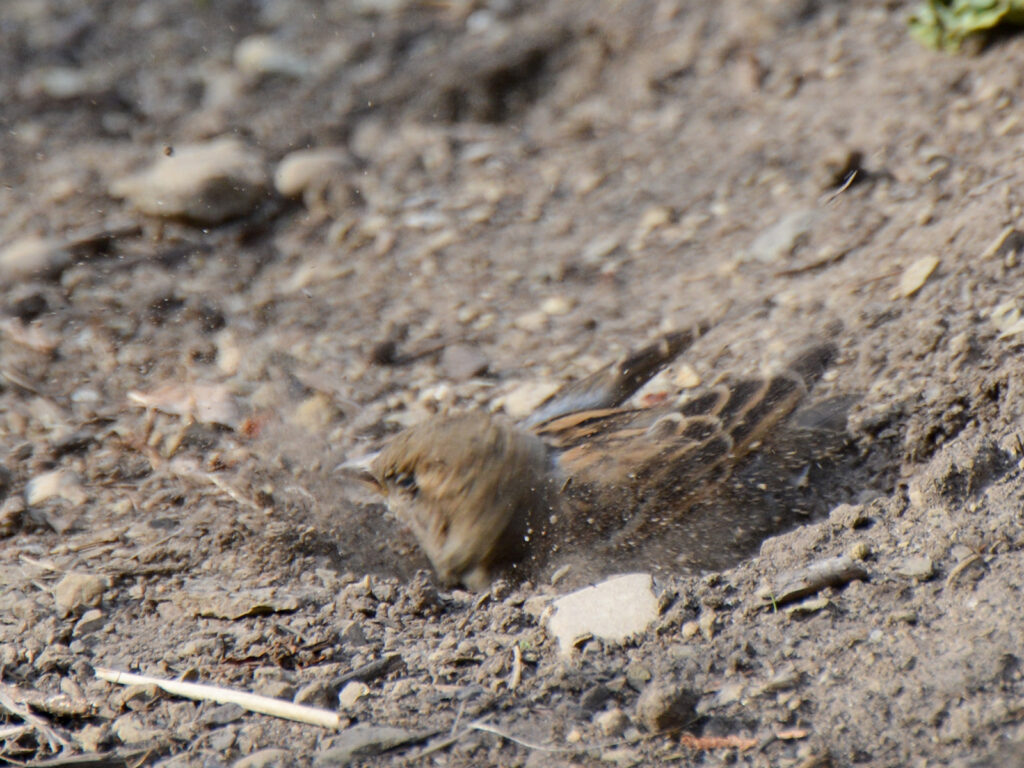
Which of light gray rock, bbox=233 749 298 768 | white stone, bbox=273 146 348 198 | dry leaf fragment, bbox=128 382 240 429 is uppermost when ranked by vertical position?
white stone, bbox=273 146 348 198

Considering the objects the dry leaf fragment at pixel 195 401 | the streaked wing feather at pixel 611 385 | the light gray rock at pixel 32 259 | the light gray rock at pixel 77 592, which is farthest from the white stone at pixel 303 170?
the light gray rock at pixel 77 592

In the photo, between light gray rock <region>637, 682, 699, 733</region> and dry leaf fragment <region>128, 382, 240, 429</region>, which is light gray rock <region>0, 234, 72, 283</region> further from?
light gray rock <region>637, 682, 699, 733</region>

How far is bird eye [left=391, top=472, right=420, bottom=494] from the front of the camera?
2.70m

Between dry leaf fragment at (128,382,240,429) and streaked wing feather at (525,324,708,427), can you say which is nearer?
streaked wing feather at (525,324,708,427)

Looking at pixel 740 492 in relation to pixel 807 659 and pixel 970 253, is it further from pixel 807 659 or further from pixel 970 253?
pixel 970 253

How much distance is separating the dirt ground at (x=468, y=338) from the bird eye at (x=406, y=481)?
0.14 metres

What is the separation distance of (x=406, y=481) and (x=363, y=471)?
169mm

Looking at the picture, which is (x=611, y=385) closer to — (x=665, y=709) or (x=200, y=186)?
(x=665, y=709)

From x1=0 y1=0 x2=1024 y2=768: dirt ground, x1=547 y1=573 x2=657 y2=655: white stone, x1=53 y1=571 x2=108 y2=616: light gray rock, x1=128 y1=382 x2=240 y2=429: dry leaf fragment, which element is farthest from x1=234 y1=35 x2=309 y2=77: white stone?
x1=547 y1=573 x2=657 y2=655: white stone

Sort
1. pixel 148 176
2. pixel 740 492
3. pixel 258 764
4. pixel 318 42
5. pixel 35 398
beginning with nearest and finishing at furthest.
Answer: pixel 258 764
pixel 740 492
pixel 35 398
pixel 148 176
pixel 318 42

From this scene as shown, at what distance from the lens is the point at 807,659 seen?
1798 millimetres

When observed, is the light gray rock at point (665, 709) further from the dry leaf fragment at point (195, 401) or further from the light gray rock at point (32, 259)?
the light gray rock at point (32, 259)

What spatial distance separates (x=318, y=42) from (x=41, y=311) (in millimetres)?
1985

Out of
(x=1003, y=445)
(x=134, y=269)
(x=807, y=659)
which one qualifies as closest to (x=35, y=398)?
(x=134, y=269)
